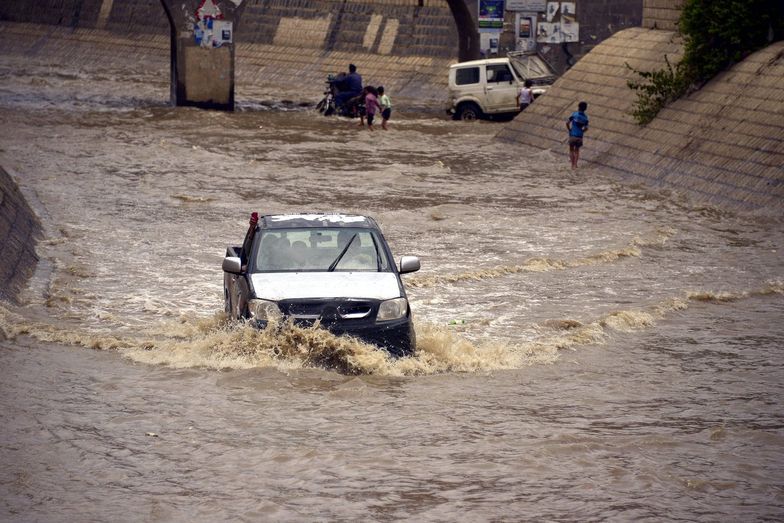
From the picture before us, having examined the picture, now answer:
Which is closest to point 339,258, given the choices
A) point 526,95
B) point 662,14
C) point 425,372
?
point 425,372

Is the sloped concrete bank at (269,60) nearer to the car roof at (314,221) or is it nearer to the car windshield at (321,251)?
the car roof at (314,221)

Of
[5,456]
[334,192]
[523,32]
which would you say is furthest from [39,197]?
[523,32]

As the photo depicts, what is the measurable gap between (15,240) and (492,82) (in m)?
20.4

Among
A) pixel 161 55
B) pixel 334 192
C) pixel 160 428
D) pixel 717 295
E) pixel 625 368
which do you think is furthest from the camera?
pixel 161 55

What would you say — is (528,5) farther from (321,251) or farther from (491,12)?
(321,251)

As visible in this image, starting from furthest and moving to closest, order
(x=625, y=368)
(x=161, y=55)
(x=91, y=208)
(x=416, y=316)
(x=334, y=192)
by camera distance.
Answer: (x=161, y=55) < (x=334, y=192) < (x=91, y=208) < (x=416, y=316) < (x=625, y=368)

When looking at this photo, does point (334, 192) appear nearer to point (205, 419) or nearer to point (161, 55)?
point (205, 419)

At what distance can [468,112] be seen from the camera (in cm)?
3675

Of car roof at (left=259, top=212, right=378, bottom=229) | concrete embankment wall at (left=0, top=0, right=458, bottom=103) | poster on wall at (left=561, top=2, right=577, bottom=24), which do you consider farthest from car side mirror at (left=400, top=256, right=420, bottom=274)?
concrete embankment wall at (left=0, top=0, right=458, bottom=103)

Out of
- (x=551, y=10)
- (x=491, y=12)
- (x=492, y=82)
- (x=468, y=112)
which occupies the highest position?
(x=551, y=10)

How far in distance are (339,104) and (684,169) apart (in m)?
14.5

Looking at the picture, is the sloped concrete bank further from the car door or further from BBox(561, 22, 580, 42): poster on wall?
the car door

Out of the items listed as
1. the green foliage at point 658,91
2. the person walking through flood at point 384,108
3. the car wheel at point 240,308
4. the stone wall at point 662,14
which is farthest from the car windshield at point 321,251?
the person walking through flood at point 384,108

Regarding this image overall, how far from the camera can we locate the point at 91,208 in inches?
887
